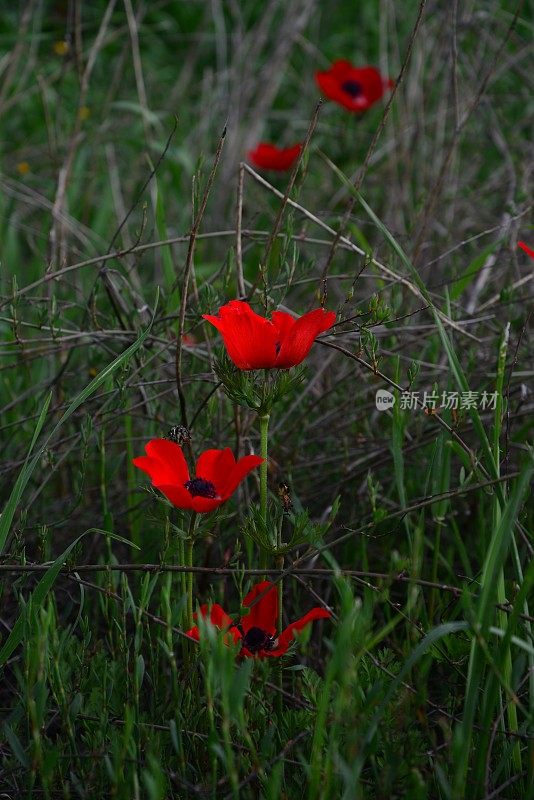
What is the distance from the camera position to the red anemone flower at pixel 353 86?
2.41m

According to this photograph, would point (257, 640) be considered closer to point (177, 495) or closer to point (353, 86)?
point (177, 495)

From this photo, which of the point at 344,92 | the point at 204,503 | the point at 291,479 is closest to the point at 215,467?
the point at 204,503

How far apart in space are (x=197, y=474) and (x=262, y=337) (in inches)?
7.4

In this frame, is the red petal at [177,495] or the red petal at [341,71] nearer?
the red petal at [177,495]

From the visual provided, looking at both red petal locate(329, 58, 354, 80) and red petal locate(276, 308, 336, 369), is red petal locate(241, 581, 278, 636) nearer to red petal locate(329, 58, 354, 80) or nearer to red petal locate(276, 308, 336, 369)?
red petal locate(276, 308, 336, 369)

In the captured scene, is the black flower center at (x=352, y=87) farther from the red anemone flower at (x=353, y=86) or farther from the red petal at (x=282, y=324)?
the red petal at (x=282, y=324)

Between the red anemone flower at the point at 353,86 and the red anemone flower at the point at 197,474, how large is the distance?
160 centimetres

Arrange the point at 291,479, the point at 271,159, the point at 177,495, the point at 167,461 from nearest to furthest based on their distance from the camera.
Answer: the point at 177,495, the point at 167,461, the point at 291,479, the point at 271,159

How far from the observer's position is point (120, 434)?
5.74 feet

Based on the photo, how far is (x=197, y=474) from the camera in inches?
41.5

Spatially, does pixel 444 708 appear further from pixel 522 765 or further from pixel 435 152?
pixel 435 152

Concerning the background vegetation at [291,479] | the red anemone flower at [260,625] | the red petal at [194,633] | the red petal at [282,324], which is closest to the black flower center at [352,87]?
the background vegetation at [291,479]

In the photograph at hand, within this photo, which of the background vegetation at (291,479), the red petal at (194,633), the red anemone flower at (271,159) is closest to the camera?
the background vegetation at (291,479)

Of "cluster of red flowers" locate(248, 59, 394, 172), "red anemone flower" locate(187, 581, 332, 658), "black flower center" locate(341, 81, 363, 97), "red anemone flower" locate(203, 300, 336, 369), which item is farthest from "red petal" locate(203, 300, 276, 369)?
"black flower center" locate(341, 81, 363, 97)
